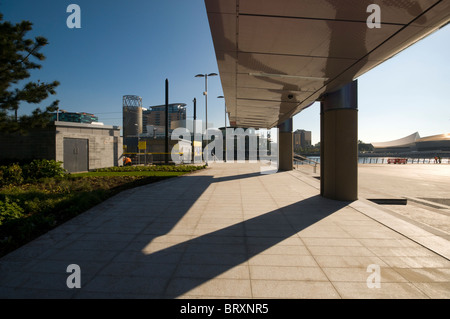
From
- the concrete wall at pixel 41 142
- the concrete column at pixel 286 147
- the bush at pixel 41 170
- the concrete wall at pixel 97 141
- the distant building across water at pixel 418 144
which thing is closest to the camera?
the bush at pixel 41 170

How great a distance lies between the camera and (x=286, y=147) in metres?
17.2

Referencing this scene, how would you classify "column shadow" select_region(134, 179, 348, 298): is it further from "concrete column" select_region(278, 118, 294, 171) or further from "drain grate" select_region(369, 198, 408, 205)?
"concrete column" select_region(278, 118, 294, 171)

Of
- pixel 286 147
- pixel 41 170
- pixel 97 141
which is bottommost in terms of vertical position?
pixel 41 170

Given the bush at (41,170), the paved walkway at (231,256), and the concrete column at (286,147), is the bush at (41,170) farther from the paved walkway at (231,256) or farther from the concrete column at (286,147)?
the concrete column at (286,147)

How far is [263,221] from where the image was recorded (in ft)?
17.7

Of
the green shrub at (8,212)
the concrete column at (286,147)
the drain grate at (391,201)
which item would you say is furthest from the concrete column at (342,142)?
the concrete column at (286,147)

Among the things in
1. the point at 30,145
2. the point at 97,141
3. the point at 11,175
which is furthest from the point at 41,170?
the point at 97,141

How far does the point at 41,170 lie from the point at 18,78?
5.21 metres

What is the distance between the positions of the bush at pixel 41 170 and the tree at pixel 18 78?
2767 mm

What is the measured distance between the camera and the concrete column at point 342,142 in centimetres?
725

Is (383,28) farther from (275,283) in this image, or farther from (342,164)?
(275,283)

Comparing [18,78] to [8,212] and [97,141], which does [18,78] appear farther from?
[97,141]

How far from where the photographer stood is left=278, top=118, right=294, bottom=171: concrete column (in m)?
17.2
